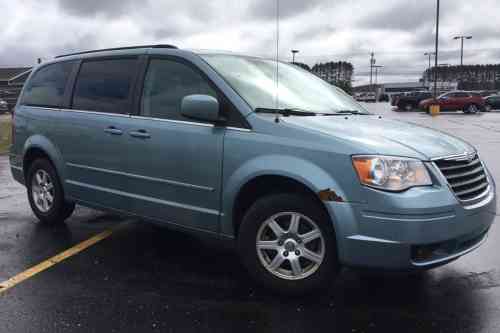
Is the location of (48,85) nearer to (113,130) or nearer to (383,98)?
(113,130)

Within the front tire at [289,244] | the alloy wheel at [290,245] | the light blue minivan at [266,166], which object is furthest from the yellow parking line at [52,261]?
the alloy wheel at [290,245]

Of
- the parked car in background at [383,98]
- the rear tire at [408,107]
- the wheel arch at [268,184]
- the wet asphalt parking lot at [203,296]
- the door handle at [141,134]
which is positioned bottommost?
the wet asphalt parking lot at [203,296]

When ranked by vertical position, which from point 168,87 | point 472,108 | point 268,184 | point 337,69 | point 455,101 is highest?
point 337,69

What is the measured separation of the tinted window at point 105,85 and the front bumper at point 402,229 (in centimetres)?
236

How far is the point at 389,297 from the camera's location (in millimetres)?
3914

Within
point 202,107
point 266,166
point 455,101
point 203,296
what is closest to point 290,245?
point 266,166

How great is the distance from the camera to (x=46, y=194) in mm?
5996

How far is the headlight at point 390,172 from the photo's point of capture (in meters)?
3.45

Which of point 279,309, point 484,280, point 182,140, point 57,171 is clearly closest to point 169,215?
point 182,140

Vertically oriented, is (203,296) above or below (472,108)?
below

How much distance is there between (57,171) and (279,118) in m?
2.74

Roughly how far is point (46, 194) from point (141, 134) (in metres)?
1.95

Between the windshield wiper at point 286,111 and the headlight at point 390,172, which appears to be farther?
the windshield wiper at point 286,111

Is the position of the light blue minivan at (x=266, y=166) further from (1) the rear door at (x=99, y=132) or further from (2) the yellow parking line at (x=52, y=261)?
(2) the yellow parking line at (x=52, y=261)
